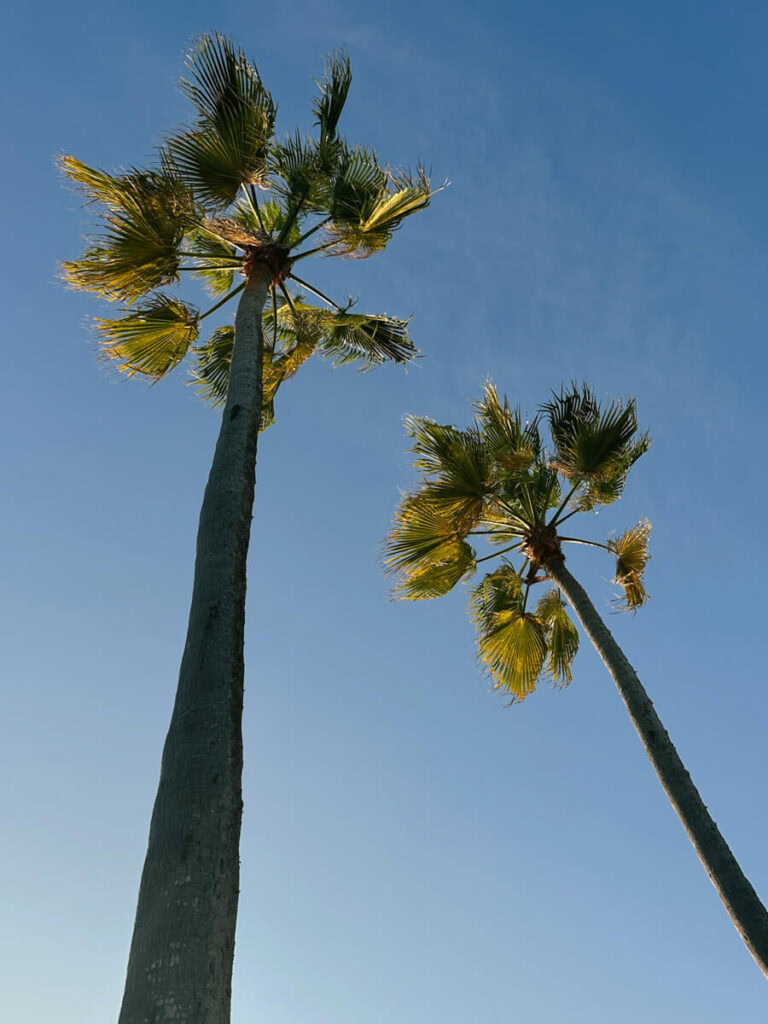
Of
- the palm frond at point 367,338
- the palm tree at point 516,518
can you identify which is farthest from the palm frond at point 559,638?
the palm frond at point 367,338

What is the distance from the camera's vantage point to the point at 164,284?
833 cm

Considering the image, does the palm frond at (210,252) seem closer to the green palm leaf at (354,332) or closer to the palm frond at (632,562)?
the green palm leaf at (354,332)

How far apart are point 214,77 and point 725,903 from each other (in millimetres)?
8570

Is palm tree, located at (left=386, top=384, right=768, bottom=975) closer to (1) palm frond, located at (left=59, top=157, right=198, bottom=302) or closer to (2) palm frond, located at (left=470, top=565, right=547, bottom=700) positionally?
(2) palm frond, located at (left=470, top=565, right=547, bottom=700)

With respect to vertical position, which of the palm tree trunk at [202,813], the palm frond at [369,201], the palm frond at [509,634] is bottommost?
the palm tree trunk at [202,813]

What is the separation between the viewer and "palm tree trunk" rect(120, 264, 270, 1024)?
317cm

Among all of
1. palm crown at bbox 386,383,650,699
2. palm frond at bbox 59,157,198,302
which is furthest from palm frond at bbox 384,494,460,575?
palm frond at bbox 59,157,198,302

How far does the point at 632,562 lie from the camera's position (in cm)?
1150

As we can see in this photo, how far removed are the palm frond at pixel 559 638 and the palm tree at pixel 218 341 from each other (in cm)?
425

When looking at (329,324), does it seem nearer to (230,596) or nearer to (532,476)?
(532,476)

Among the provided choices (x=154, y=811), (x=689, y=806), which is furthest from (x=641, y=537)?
(x=154, y=811)

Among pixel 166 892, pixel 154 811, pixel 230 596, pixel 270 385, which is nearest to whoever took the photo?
pixel 166 892

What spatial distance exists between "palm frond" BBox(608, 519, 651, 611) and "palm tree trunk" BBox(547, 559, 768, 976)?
1590mm

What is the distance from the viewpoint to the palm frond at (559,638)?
12.2m
